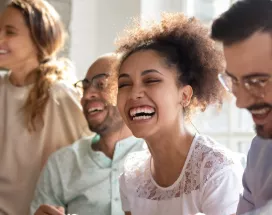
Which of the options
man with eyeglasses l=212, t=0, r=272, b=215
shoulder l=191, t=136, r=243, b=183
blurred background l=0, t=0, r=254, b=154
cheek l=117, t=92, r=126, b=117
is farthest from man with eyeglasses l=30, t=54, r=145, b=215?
man with eyeglasses l=212, t=0, r=272, b=215

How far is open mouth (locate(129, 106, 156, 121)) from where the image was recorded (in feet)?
4.69

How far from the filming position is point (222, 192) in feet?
4.46

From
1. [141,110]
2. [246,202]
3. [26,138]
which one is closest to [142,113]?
[141,110]

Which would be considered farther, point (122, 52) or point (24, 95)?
point (24, 95)

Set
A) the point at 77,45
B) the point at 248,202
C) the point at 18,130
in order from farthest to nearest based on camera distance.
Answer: the point at 77,45
the point at 18,130
the point at 248,202

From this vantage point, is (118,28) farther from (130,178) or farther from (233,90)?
(233,90)

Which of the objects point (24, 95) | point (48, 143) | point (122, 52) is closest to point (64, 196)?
point (48, 143)

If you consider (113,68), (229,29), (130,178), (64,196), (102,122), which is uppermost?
(229,29)

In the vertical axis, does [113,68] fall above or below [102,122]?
above

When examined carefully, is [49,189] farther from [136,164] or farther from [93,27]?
[93,27]

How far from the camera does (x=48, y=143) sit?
6.89ft

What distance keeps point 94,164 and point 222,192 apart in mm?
657

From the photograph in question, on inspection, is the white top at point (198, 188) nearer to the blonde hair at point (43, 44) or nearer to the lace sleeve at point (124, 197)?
the lace sleeve at point (124, 197)

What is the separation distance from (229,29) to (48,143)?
1235 millimetres
